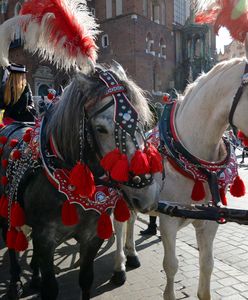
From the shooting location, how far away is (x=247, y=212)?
7.96 feet

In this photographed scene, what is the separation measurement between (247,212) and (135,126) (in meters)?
1.03

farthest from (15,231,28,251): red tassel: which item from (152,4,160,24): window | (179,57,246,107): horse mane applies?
(152,4,160,24): window

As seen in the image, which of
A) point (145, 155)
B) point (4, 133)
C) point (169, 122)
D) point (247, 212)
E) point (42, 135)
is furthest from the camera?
point (4, 133)

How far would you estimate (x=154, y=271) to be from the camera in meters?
4.29

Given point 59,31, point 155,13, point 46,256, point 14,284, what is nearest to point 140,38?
point 155,13

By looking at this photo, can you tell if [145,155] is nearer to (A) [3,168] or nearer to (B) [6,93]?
(A) [3,168]

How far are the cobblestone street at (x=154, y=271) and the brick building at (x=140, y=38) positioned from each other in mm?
22206

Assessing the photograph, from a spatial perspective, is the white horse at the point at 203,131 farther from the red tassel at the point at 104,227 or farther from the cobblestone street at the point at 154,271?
the cobblestone street at the point at 154,271

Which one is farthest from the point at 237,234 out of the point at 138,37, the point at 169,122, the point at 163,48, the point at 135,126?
the point at 163,48

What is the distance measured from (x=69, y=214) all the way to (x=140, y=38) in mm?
27426

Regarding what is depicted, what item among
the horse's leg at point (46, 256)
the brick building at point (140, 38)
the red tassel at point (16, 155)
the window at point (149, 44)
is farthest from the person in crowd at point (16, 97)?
the window at point (149, 44)

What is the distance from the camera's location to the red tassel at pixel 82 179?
2148 millimetres

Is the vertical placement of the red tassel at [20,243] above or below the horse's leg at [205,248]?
above

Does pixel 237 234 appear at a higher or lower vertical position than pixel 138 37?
A: lower
